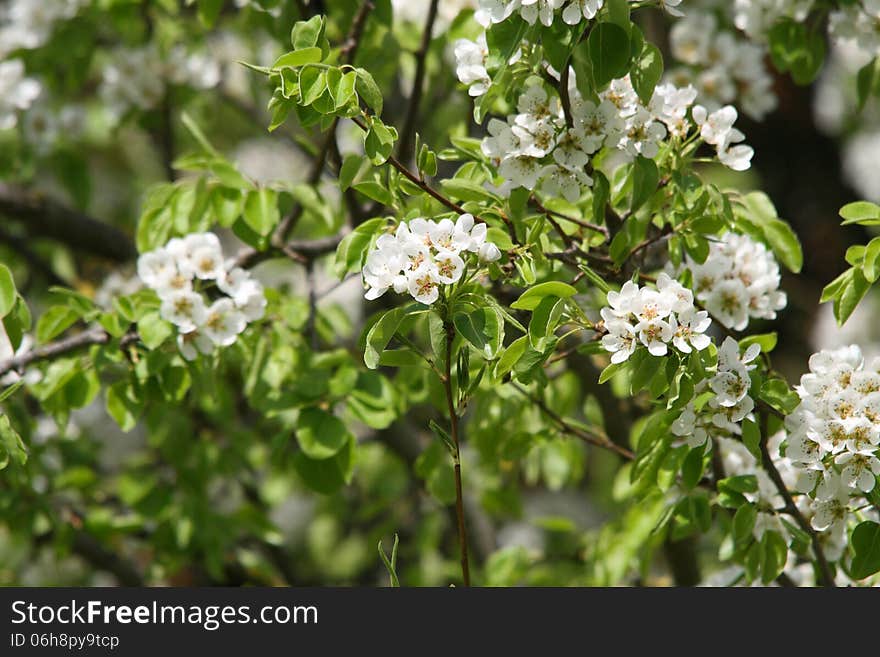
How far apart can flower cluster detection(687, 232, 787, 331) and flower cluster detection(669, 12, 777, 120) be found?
897 millimetres

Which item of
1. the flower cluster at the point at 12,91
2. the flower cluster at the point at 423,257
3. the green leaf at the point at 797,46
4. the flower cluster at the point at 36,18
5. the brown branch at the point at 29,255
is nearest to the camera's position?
the flower cluster at the point at 423,257

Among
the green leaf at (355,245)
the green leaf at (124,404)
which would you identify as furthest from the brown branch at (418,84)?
the green leaf at (124,404)

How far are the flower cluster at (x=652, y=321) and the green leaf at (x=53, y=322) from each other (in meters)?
1.19

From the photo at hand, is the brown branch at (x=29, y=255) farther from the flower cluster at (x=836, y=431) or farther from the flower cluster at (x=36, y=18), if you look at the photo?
the flower cluster at (x=836, y=431)

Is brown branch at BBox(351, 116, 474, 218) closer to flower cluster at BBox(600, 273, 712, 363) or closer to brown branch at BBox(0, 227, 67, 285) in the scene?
flower cluster at BBox(600, 273, 712, 363)

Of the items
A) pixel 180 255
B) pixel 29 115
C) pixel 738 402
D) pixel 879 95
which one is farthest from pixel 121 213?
pixel 738 402

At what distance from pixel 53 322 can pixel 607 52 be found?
128 cm

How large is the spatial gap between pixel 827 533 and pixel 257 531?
1.69 metres

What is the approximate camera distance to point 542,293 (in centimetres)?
168

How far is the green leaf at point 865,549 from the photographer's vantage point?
1.78 meters

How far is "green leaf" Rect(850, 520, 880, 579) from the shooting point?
5.85 feet

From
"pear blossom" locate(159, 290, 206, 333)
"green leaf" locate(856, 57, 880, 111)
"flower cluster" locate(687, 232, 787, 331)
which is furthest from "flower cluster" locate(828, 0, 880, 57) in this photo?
"pear blossom" locate(159, 290, 206, 333)

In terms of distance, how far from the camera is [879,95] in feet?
8.54

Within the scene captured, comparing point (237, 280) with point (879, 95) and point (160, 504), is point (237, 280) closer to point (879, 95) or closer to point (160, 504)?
point (160, 504)
